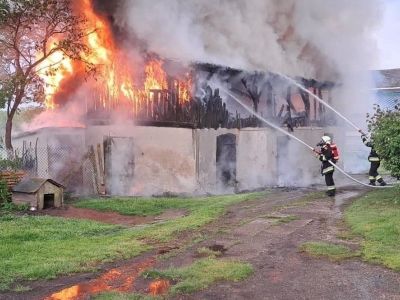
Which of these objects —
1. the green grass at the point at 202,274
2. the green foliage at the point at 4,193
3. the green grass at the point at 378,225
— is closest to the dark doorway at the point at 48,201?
the green foliage at the point at 4,193

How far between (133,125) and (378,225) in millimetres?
9311

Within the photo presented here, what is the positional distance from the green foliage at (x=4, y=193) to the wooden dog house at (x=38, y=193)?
22 centimetres

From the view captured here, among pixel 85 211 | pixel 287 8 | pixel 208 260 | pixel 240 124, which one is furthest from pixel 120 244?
pixel 287 8

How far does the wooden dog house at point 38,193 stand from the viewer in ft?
40.9

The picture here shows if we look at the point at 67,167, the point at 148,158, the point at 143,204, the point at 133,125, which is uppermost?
the point at 133,125

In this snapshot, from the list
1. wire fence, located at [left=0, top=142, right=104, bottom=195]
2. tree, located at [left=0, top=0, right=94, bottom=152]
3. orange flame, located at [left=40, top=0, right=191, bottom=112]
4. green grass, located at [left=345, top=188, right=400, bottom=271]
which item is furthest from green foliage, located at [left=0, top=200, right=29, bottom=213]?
green grass, located at [left=345, top=188, right=400, bottom=271]

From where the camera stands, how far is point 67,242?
28.6 ft

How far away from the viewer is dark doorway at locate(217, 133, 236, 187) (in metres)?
18.2

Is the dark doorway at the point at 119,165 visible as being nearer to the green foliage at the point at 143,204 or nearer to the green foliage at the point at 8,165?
the green foliage at the point at 143,204

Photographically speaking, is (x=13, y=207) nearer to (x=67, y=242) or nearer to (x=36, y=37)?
(x=67, y=242)

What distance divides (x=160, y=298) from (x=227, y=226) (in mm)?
4691

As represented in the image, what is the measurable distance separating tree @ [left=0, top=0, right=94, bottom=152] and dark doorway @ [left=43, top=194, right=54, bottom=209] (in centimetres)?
299

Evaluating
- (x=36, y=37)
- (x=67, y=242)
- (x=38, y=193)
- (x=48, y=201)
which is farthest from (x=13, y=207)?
(x=36, y=37)

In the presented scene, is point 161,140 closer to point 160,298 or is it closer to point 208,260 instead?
point 208,260
